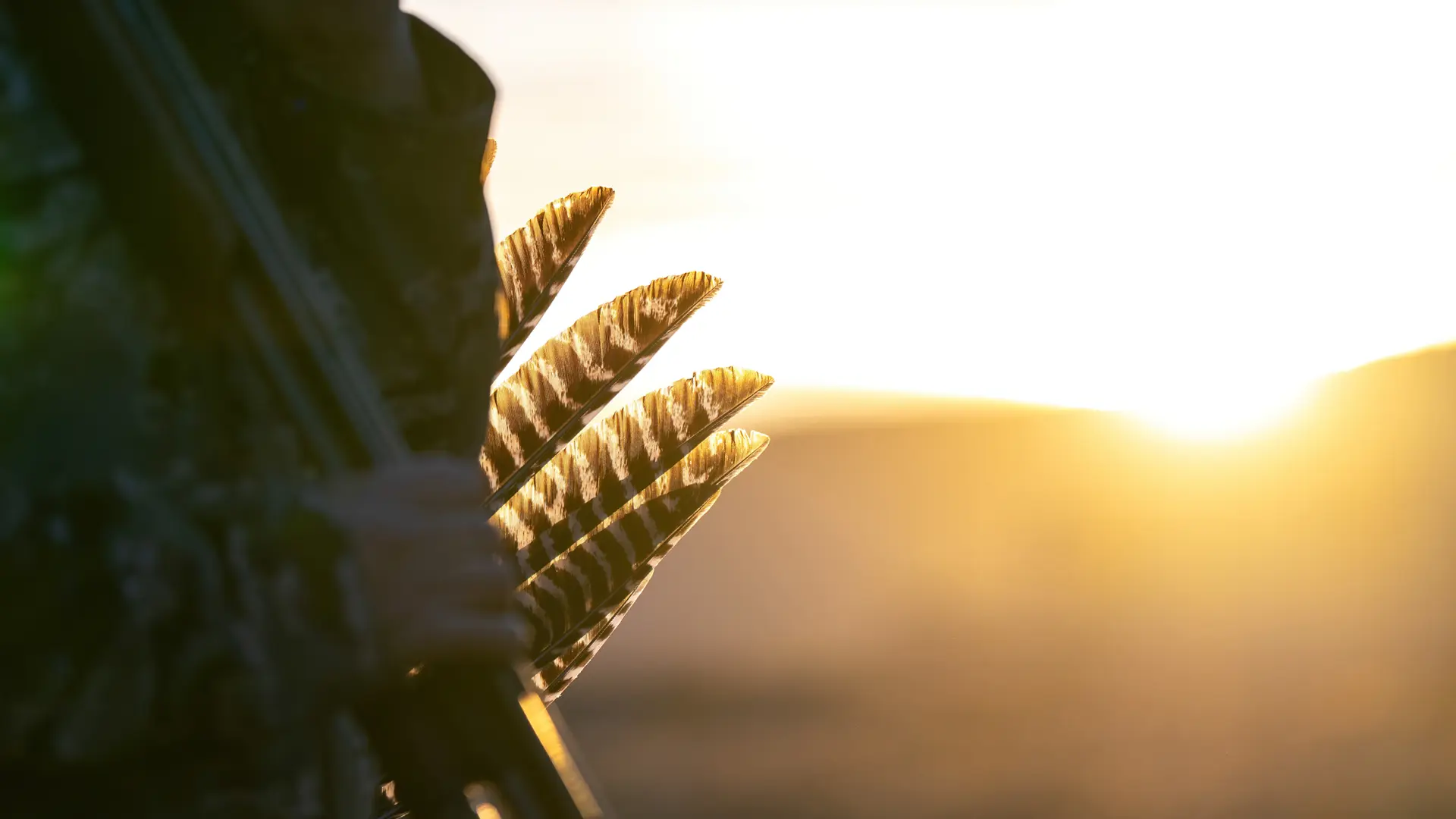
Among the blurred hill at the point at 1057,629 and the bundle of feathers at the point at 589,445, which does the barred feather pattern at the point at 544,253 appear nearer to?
the bundle of feathers at the point at 589,445

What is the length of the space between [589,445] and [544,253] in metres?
0.20

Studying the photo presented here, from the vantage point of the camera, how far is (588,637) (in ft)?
3.49

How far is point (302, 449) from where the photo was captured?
463mm

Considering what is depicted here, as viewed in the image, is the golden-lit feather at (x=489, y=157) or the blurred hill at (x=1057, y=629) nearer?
the golden-lit feather at (x=489, y=157)

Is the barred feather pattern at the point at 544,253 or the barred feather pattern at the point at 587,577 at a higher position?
the barred feather pattern at the point at 544,253

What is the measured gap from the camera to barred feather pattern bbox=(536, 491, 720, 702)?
3.44ft

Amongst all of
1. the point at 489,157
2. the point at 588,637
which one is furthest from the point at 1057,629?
the point at 489,157

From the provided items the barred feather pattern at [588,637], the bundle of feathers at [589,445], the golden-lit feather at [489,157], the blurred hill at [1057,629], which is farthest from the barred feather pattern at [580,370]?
the blurred hill at [1057,629]

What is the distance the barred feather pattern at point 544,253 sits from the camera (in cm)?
106

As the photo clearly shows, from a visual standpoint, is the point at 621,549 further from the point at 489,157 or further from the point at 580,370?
the point at 489,157

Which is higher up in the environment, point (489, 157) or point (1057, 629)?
point (489, 157)

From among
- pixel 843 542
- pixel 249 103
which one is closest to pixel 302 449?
pixel 249 103

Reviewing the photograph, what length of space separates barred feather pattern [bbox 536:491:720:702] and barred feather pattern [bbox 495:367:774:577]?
0.06 meters

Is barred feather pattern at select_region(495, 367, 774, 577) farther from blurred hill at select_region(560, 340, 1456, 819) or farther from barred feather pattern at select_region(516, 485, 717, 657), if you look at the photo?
blurred hill at select_region(560, 340, 1456, 819)
